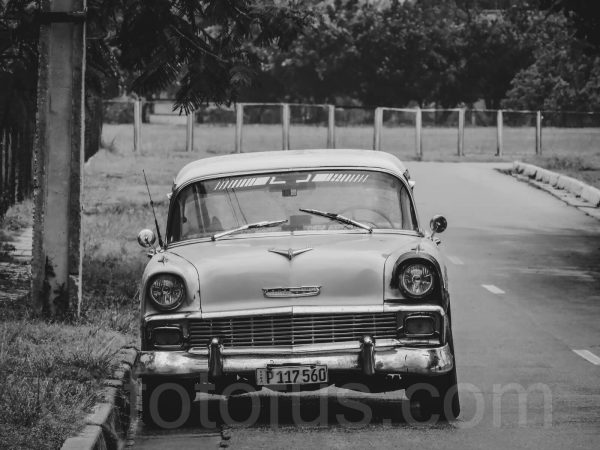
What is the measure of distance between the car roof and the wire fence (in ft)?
110

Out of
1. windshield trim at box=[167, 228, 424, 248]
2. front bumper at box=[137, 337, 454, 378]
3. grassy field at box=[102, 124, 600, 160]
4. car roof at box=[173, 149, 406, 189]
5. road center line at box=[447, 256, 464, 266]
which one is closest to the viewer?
front bumper at box=[137, 337, 454, 378]

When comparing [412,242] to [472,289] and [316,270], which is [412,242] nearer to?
[316,270]

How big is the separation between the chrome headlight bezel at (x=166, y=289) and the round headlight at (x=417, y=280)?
131cm

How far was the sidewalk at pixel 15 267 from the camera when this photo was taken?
45.7ft

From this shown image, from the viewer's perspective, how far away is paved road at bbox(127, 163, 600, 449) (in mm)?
8336

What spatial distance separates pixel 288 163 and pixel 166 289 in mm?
1546

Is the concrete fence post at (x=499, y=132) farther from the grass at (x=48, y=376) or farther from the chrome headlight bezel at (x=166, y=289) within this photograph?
the chrome headlight bezel at (x=166, y=289)

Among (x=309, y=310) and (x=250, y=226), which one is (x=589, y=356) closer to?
(x=250, y=226)

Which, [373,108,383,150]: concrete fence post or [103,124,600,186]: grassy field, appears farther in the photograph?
[373,108,383,150]: concrete fence post

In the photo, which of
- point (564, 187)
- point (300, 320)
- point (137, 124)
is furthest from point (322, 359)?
point (137, 124)

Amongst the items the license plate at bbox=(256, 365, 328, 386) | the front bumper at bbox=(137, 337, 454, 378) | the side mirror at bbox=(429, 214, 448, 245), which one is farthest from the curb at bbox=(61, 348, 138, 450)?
the side mirror at bbox=(429, 214, 448, 245)

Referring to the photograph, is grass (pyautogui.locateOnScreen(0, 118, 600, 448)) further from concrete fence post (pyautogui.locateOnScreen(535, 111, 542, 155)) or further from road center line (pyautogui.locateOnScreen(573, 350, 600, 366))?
road center line (pyautogui.locateOnScreen(573, 350, 600, 366))

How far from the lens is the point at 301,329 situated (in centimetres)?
856

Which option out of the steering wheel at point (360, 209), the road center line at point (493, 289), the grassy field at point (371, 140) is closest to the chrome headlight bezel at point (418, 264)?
the steering wheel at point (360, 209)
